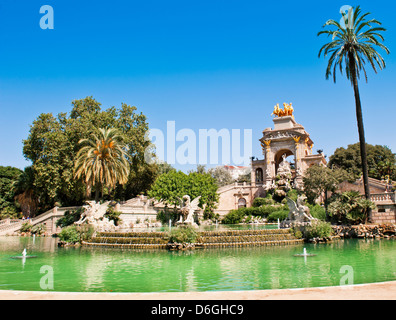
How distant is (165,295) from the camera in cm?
649

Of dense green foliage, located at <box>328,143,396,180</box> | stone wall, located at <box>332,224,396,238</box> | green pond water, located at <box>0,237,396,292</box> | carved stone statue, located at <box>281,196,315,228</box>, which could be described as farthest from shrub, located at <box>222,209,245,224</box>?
green pond water, located at <box>0,237,396,292</box>

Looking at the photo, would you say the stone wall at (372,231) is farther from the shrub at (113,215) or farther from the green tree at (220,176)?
the green tree at (220,176)

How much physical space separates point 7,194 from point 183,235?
3846 cm

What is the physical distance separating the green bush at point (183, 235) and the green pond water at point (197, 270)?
58.2 inches

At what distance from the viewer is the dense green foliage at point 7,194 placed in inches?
1721

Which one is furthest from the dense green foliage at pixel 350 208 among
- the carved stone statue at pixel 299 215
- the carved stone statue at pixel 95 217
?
the carved stone statue at pixel 95 217

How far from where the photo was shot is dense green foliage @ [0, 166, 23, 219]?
4372 cm

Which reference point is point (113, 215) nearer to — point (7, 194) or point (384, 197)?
point (7, 194)

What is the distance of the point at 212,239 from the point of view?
19141 mm

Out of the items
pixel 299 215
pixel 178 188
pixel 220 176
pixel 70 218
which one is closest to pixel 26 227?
pixel 70 218
